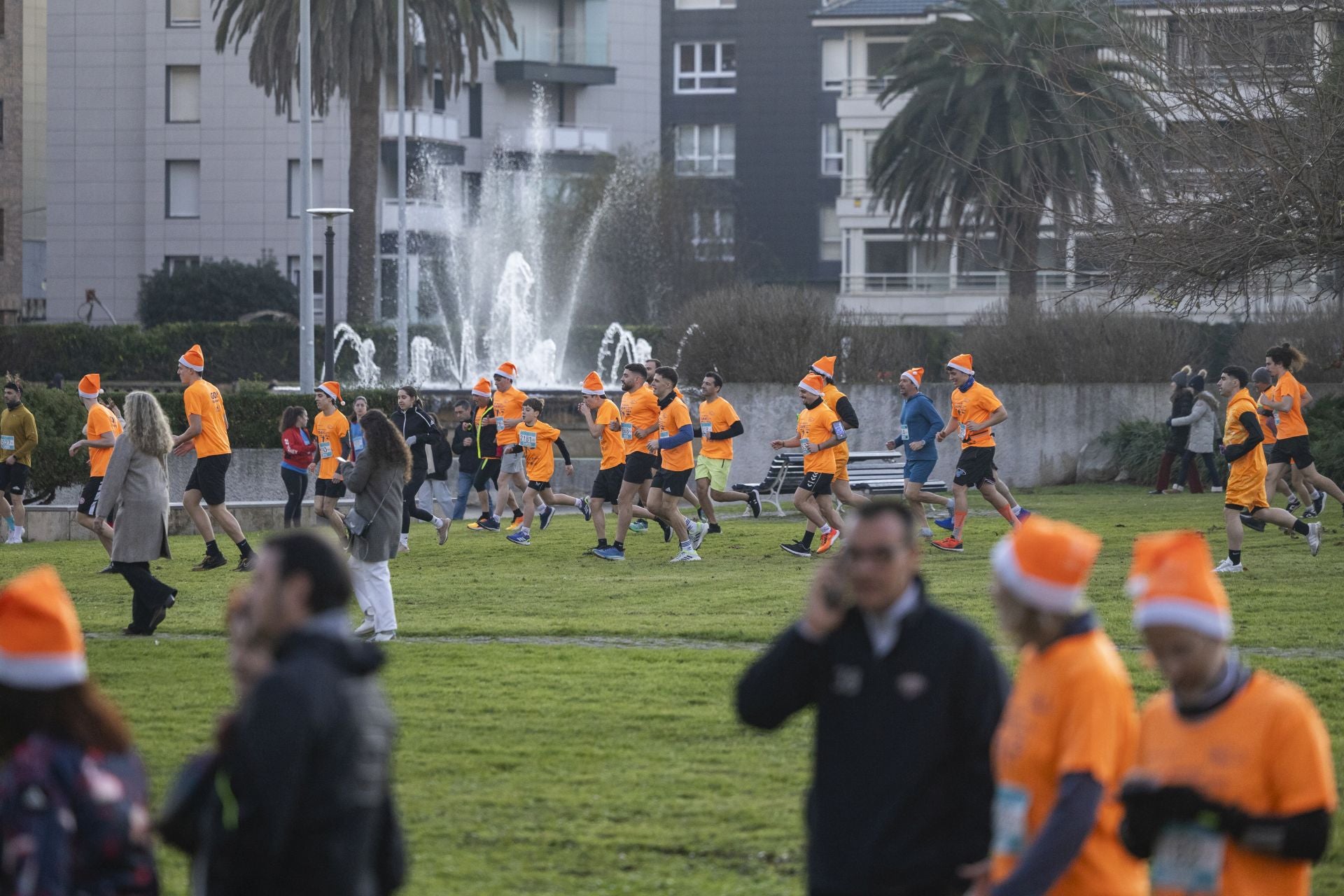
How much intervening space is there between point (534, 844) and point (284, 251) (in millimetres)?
55625

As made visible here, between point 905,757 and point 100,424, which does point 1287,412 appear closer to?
point 100,424

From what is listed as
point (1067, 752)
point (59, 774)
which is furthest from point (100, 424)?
point (1067, 752)

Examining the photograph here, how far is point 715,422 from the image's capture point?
62.5ft

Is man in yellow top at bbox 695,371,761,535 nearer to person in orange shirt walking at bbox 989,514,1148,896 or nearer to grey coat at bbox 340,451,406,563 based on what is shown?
grey coat at bbox 340,451,406,563

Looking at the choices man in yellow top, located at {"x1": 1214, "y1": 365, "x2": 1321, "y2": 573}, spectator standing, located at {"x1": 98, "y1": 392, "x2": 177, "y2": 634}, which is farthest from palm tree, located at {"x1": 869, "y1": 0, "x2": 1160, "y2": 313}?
spectator standing, located at {"x1": 98, "y1": 392, "x2": 177, "y2": 634}

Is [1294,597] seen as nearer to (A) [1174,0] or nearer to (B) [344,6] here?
(A) [1174,0]

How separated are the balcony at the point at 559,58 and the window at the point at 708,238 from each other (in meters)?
7.15

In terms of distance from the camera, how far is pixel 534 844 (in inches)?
273

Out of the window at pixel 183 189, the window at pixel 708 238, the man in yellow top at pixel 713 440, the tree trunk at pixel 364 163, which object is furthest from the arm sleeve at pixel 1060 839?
the window at pixel 183 189

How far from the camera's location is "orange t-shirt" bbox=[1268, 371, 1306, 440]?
1698 cm

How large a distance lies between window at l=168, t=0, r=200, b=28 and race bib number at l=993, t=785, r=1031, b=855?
196 feet

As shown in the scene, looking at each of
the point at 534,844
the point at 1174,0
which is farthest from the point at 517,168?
the point at 534,844

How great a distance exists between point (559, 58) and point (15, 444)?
47886mm

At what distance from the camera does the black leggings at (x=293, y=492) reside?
68.2ft
